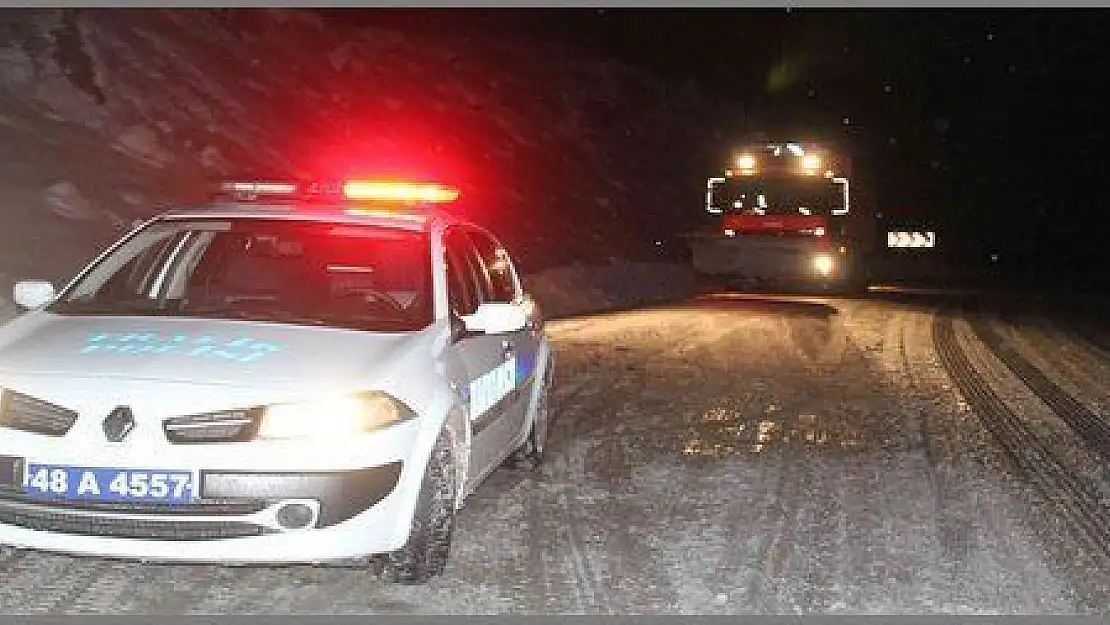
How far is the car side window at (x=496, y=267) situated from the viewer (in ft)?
22.0

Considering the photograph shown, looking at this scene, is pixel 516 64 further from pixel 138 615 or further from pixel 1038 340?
pixel 138 615

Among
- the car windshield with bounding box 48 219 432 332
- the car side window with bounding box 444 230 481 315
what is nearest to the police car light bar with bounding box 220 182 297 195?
the car windshield with bounding box 48 219 432 332

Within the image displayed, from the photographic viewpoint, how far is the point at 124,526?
432 centimetres

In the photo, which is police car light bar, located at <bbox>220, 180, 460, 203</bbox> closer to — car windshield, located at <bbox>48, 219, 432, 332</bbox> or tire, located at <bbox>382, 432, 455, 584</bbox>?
car windshield, located at <bbox>48, 219, 432, 332</bbox>

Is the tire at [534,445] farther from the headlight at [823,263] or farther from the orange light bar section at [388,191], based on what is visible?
the headlight at [823,263]

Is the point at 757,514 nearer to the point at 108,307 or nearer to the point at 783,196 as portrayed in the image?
the point at 108,307

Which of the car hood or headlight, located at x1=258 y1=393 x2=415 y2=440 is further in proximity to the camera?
the car hood

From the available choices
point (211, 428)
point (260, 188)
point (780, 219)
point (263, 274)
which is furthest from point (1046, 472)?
point (780, 219)

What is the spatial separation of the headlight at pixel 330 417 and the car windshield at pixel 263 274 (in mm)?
830

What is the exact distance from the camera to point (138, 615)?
441 centimetres

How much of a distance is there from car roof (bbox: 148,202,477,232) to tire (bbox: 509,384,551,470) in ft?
4.99

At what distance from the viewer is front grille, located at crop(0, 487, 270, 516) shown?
169 inches

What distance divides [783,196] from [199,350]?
20.9 meters

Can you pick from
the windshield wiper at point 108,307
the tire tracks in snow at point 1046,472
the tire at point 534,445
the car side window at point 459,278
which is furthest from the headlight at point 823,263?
the windshield wiper at point 108,307
